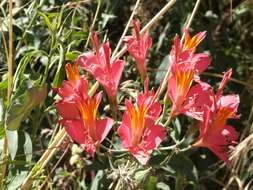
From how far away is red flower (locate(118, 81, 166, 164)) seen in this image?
923mm

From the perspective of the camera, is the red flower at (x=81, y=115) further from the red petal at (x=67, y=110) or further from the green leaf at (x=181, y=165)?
the green leaf at (x=181, y=165)

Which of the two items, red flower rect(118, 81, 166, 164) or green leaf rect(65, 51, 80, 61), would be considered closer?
red flower rect(118, 81, 166, 164)

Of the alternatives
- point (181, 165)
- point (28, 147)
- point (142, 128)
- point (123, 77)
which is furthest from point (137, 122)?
point (123, 77)

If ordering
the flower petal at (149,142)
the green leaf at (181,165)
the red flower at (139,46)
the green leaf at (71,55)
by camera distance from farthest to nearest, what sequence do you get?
the green leaf at (181,165) → the green leaf at (71,55) → the red flower at (139,46) → the flower petal at (149,142)

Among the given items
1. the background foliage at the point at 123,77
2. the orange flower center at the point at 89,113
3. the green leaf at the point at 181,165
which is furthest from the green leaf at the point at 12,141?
the green leaf at the point at 181,165

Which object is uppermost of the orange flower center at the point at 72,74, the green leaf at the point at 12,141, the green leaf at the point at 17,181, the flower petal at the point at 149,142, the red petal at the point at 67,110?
the orange flower center at the point at 72,74

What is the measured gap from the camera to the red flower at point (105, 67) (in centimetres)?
99

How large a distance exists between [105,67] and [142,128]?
12 cm

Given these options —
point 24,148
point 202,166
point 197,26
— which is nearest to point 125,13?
point 197,26

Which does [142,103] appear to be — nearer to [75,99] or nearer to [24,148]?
[75,99]

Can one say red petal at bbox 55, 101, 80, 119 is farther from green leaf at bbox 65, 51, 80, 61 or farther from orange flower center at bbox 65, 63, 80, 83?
green leaf at bbox 65, 51, 80, 61

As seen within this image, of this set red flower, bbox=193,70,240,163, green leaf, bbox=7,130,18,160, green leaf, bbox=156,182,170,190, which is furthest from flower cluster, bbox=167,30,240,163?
green leaf, bbox=156,182,170,190

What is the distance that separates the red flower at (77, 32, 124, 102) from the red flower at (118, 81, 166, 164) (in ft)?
0.19

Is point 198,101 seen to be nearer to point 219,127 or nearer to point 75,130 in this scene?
point 219,127
